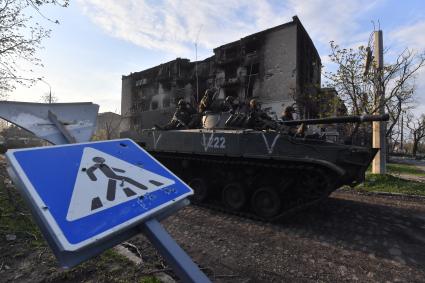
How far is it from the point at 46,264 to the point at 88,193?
278 centimetres

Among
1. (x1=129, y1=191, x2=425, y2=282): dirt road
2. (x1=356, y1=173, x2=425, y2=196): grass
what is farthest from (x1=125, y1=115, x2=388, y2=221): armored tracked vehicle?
(x1=356, y1=173, x2=425, y2=196): grass

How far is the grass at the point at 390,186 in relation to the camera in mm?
10410

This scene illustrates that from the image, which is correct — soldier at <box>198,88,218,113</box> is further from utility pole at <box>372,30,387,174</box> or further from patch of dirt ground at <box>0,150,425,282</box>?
utility pole at <box>372,30,387,174</box>

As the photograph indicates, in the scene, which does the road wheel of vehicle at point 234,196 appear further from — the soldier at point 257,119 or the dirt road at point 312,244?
the soldier at point 257,119

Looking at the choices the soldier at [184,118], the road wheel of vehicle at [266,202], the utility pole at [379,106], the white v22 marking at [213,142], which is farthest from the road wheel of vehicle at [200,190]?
the utility pole at [379,106]

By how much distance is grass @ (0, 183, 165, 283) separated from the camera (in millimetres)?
3453

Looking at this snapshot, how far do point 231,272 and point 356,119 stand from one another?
15.1 ft

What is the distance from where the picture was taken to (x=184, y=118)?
31.7ft

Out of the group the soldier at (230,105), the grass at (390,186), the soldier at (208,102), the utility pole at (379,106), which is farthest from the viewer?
the utility pole at (379,106)

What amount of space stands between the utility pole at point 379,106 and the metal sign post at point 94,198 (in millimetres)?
12051

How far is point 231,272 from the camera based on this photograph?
13.4 ft

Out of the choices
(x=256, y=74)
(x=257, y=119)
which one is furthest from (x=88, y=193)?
(x=256, y=74)

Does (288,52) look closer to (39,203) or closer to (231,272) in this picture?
(231,272)

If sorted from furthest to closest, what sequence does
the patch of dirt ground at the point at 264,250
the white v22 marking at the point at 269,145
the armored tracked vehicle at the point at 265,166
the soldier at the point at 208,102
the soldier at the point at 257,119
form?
the soldier at the point at 208,102 < the soldier at the point at 257,119 < the white v22 marking at the point at 269,145 < the armored tracked vehicle at the point at 265,166 < the patch of dirt ground at the point at 264,250
